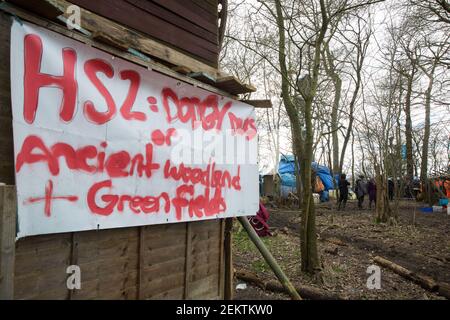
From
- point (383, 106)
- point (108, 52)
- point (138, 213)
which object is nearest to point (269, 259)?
point (138, 213)

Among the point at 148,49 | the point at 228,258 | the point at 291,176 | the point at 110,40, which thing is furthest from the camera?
the point at 291,176

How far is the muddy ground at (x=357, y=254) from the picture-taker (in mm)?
5988

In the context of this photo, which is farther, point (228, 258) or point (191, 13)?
point (228, 258)

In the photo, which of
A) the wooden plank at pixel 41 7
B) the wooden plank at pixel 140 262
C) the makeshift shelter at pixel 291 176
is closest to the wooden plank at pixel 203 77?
the wooden plank at pixel 41 7

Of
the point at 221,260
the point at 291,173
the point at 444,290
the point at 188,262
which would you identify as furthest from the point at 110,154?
the point at 291,173

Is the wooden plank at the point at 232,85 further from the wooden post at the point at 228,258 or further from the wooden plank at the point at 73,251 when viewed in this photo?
the wooden plank at the point at 73,251

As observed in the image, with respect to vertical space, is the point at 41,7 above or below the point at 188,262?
above

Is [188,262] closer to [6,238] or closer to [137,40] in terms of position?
[6,238]

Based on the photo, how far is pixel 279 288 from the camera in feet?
19.1

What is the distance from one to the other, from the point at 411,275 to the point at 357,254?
6.33ft

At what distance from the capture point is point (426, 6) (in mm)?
9656

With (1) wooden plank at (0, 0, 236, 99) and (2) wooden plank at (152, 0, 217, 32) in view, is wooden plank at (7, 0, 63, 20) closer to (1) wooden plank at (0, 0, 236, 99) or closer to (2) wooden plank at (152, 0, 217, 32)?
(1) wooden plank at (0, 0, 236, 99)

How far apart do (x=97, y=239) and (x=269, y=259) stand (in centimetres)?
274
